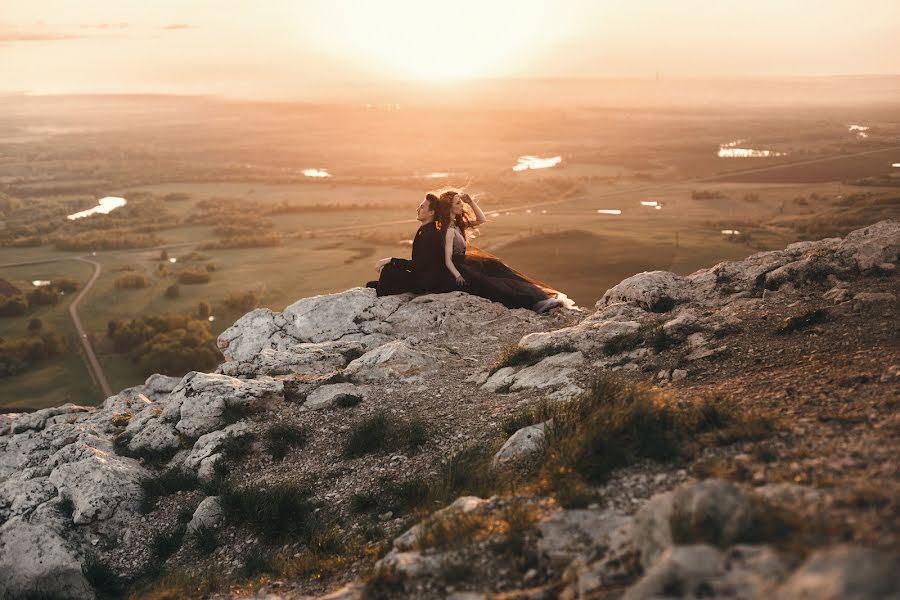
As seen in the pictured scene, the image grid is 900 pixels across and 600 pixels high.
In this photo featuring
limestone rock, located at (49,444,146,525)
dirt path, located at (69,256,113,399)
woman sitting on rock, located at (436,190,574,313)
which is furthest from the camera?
dirt path, located at (69,256,113,399)

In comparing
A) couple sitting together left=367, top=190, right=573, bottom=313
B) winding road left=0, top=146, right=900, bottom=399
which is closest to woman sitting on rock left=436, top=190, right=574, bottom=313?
couple sitting together left=367, top=190, right=573, bottom=313

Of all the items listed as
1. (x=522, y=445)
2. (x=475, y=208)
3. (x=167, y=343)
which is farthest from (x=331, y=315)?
(x=167, y=343)

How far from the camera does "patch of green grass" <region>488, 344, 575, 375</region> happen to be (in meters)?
12.6

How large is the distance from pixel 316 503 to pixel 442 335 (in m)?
7.14

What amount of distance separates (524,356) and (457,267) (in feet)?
16.2

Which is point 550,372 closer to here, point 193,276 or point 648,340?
point 648,340

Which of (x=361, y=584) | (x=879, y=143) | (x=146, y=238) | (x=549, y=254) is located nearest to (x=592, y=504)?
(x=361, y=584)

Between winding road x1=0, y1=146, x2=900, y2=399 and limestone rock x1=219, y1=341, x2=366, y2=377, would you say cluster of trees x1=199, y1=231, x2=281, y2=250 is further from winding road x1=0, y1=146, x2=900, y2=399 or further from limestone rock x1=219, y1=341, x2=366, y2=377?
limestone rock x1=219, y1=341, x2=366, y2=377

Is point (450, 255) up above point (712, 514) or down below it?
above

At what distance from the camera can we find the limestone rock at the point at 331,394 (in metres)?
Answer: 12.4

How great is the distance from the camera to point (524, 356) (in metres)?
12.8

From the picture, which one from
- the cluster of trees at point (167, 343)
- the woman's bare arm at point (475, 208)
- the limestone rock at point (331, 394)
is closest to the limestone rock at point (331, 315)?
the woman's bare arm at point (475, 208)

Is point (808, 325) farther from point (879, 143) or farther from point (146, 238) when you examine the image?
point (146, 238)

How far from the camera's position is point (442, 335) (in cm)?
1577
